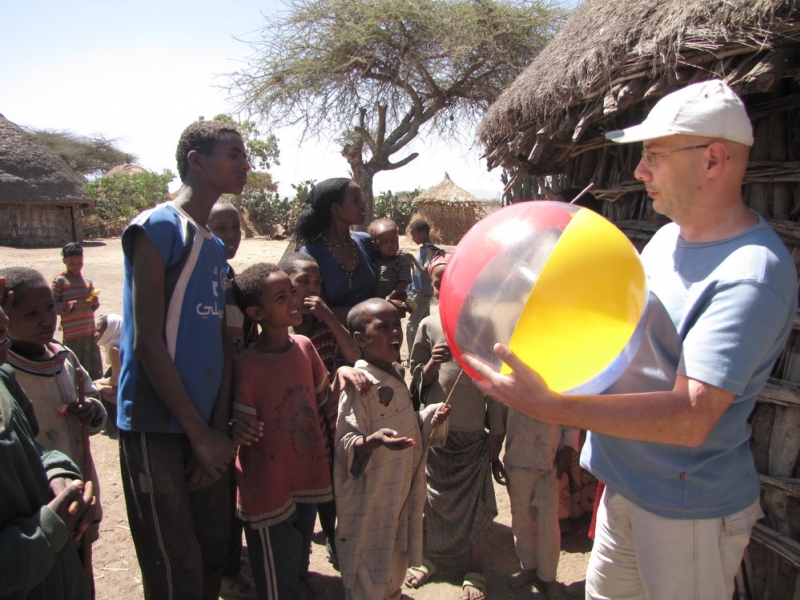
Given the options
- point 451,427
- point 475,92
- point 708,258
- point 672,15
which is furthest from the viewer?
point 475,92

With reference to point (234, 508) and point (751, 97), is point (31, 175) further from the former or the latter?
point (751, 97)

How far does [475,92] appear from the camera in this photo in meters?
17.0

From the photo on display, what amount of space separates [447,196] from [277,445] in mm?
19431

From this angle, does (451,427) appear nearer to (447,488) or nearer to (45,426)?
(447,488)

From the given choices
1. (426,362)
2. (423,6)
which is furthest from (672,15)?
(423,6)

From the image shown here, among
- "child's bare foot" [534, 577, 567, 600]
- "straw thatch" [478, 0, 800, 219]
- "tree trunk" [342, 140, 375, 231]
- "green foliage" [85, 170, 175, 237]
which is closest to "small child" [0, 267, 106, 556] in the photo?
"child's bare foot" [534, 577, 567, 600]

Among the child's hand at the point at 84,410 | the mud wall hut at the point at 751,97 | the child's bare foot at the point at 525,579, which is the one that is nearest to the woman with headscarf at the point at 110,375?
the child's hand at the point at 84,410

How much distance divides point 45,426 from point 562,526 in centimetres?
294

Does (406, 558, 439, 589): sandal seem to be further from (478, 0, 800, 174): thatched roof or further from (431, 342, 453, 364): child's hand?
(478, 0, 800, 174): thatched roof

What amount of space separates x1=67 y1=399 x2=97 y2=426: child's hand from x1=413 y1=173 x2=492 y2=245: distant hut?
19019 mm

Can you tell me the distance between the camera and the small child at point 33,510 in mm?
1368

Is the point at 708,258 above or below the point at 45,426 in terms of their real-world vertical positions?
above

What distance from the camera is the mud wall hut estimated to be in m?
2.38

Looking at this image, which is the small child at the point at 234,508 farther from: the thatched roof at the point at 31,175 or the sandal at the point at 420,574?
the thatched roof at the point at 31,175
